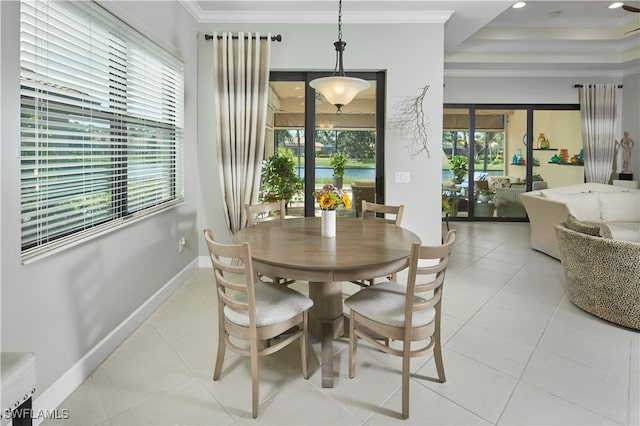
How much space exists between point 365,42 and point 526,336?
328 centimetres

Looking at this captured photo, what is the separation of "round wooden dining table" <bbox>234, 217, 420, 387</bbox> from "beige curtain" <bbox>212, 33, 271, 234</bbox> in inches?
47.7

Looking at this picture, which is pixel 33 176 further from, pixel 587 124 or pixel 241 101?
pixel 587 124

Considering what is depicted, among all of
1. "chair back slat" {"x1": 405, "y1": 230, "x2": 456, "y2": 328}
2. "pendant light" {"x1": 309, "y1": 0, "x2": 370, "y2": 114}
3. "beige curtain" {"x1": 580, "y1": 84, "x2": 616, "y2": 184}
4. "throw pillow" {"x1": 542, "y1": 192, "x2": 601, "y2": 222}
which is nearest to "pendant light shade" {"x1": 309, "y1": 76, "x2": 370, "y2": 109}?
"pendant light" {"x1": 309, "y1": 0, "x2": 370, "y2": 114}

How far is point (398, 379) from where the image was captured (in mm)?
2088

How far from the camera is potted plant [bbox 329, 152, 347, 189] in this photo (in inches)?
169

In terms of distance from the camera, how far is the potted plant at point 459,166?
738cm

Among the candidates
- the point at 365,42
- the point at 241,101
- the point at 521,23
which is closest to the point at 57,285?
the point at 241,101

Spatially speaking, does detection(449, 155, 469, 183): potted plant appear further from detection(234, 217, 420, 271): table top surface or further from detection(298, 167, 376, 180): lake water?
detection(234, 217, 420, 271): table top surface

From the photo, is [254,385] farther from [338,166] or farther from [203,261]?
[338,166]

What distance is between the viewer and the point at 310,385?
2.03m

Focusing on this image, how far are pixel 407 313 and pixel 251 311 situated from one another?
78cm

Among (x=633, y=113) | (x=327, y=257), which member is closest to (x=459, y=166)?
(x=633, y=113)

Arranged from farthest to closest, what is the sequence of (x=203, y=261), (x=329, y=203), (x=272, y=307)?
1. (x=203, y=261)
2. (x=329, y=203)
3. (x=272, y=307)

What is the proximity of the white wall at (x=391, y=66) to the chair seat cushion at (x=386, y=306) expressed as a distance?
2109 mm
